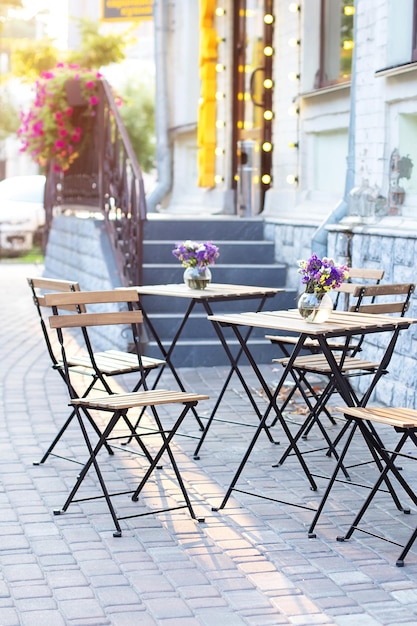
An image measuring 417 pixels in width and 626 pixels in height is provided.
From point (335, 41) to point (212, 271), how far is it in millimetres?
2488

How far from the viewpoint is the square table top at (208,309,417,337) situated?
5454 mm

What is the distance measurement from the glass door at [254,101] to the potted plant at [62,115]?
1.73 m

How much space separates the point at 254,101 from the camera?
12.8 meters

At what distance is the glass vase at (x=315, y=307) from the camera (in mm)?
5707

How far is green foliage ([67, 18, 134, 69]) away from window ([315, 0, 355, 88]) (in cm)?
1384

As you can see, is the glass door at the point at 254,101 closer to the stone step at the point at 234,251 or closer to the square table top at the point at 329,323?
the stone step at the point at 234,251

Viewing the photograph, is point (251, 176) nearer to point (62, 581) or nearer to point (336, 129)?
point (336, 129)

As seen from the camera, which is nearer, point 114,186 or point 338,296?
point 338,296

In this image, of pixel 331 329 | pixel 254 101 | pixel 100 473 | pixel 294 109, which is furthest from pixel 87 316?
pixel 254 101

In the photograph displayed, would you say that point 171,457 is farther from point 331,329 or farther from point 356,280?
point 356,280

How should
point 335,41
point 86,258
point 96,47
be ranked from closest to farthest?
point 335,41 < point 86,258 < point 96,47

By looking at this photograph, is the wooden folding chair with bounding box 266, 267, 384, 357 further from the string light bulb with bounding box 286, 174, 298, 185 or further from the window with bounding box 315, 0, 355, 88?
the string light bulb with bounding box 286, 174, 298, 185

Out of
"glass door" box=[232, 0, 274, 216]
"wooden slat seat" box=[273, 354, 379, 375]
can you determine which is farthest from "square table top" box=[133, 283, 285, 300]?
"glass door" box=[232, 0, 274, 216]

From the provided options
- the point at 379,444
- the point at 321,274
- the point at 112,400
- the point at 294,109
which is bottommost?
the point at 379,444
